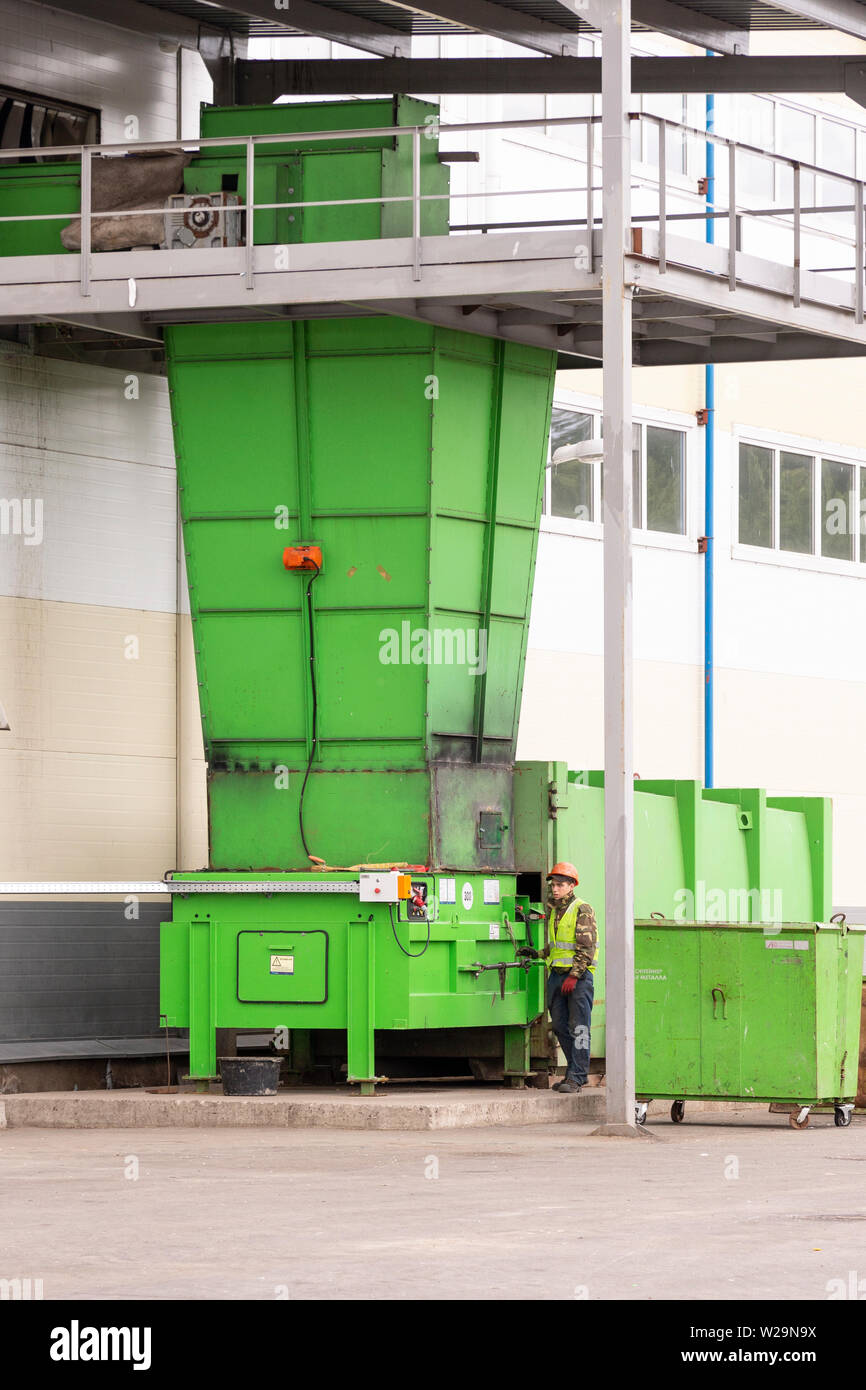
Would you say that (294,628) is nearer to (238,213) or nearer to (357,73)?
(238,213)

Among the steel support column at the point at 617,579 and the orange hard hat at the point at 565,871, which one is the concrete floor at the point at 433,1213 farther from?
the orange hard hat at the point at 565,871

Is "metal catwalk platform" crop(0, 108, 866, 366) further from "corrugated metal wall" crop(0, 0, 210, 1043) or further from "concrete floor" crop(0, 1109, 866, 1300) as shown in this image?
"concrete floor" crop(0, 1109, 866, 1300)

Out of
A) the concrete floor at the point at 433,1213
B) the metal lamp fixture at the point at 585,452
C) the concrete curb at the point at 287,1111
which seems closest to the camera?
the concrete floor at the point at 433,1213

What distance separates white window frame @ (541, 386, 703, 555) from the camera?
72.3 ft

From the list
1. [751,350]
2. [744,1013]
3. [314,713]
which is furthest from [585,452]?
[744,1013]

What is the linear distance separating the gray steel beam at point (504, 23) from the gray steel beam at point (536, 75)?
0.25m

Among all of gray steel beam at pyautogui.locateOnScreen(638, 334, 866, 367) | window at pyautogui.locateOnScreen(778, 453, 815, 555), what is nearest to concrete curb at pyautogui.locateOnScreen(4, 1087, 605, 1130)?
gray steel beam at pyautogui.locateOnScreen(638, 334, 866, 367)

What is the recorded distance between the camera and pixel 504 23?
18.5 metres

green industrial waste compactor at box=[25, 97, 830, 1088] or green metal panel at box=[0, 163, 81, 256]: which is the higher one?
green metal panel at box=[0, 163, 81, 256]

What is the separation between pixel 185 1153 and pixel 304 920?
121 inches

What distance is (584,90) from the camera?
19.0 meters

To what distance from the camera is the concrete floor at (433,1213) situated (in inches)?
308

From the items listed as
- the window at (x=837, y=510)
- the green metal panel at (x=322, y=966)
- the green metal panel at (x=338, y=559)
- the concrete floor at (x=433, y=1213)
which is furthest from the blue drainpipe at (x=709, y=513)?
the concrete floor at (x=433, y=1213)

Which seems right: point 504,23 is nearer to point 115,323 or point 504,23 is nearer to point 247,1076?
point 115,323
